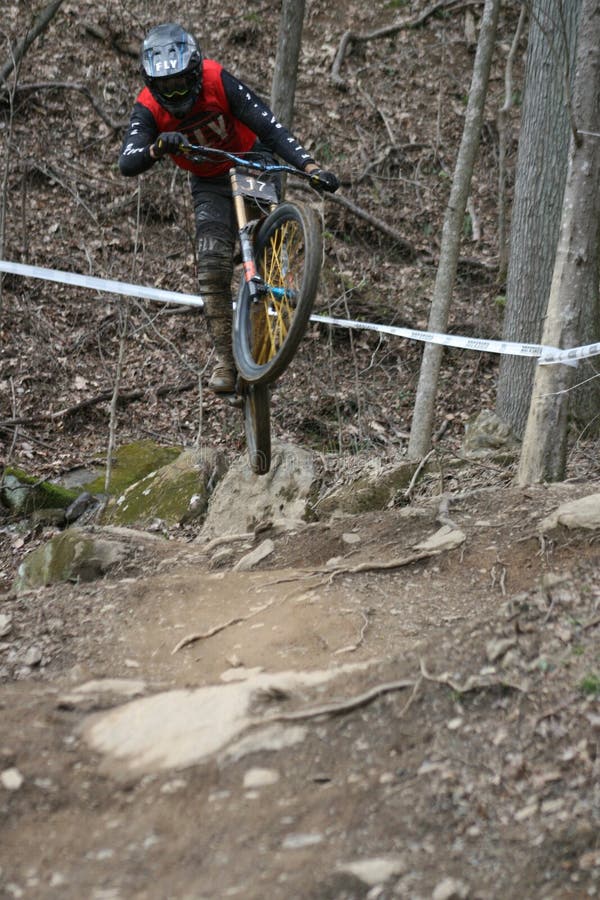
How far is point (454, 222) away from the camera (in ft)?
25.6

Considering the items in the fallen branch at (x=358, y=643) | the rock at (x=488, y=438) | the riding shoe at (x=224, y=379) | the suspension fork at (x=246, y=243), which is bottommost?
the fallen branch at (x=358, y=643)

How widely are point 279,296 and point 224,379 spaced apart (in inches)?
31.4

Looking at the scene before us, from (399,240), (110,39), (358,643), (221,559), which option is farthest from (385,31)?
(358,643)

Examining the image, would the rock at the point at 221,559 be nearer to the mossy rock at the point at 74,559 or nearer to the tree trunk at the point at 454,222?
the mossy rock at the point at 74,559

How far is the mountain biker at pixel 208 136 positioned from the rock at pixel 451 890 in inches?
151

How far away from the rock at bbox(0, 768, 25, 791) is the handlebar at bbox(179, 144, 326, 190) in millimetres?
3409

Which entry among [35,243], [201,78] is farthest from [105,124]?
[201,78]

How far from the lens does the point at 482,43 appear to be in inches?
302

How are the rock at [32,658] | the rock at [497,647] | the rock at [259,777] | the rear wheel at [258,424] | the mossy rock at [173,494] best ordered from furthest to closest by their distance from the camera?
the mossy rock at [173,494] < the rear wheel at [258,424] < the rock at [32,658] < the rock at [497,647] < the rock at [259,777]

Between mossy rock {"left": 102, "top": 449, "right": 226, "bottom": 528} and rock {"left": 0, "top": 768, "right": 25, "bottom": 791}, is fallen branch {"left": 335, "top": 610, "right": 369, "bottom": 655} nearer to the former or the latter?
rock {"left": 0, "top": 768, "right": 25, "bottom": 791}

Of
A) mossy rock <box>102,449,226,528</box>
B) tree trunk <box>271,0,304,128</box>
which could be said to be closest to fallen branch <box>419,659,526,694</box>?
mossy rock <box>102,449,226,528</box>

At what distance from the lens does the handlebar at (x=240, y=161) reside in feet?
16.6

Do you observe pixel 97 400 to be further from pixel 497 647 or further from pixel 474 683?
pixel 474 683

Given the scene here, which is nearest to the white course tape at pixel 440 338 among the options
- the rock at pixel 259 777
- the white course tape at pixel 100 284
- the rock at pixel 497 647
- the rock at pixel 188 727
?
the white course tape at pixel 100 284
